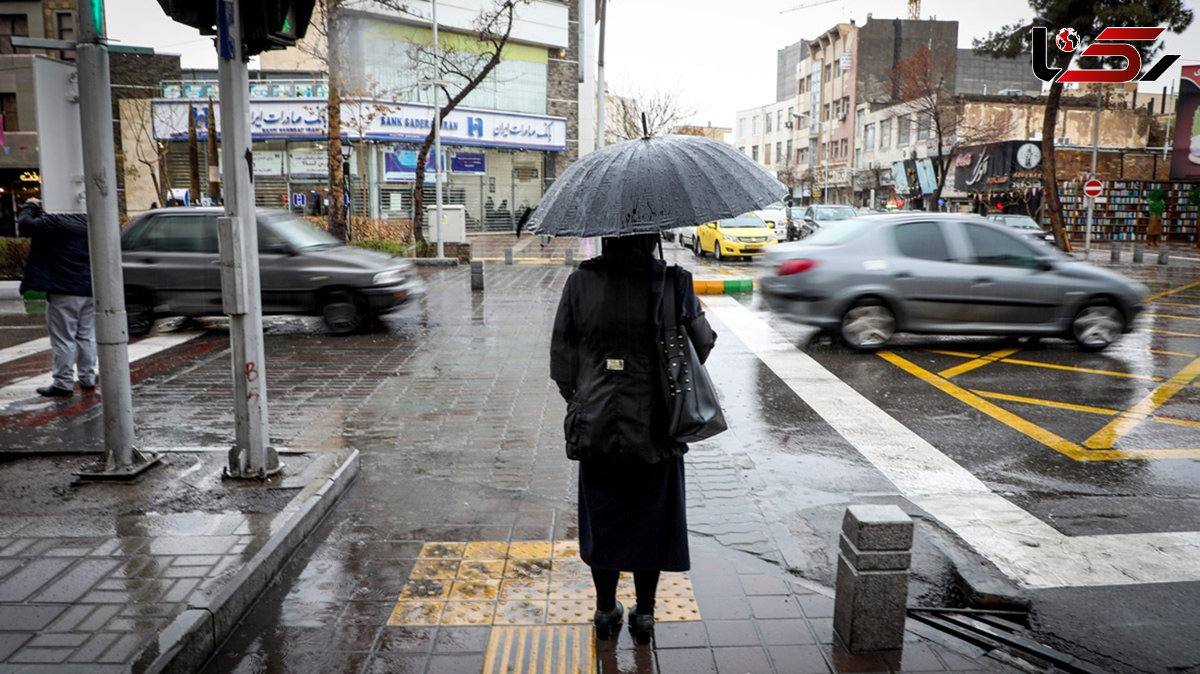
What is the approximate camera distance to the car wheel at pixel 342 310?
38.7ft

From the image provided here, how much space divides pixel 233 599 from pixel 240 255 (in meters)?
2.18

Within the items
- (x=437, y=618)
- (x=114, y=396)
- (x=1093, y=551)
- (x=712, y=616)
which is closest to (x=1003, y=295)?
(x=1093, y=551)

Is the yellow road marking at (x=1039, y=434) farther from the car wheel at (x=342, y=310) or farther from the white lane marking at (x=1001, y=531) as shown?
the car wheel at (x=342, y=310)

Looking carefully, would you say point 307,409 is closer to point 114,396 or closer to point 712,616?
point 114,396

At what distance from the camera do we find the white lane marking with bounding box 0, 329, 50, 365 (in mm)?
10391

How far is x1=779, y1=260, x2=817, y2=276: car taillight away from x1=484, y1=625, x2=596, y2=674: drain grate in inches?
308

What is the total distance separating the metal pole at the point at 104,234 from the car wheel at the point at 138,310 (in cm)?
703

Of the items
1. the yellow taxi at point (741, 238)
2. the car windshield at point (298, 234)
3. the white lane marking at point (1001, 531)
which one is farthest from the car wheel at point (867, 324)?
the yellow taxi at point (741, 238)

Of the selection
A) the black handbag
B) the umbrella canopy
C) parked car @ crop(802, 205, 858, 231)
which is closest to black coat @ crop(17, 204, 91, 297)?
the umbrella canopy

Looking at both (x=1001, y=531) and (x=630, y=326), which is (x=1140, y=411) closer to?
(x=1001, y=531)

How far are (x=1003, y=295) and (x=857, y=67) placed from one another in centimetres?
5648

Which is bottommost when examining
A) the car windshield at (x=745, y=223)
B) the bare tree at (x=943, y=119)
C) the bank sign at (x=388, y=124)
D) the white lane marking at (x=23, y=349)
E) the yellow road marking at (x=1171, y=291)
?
the white lane marking at (x=23, y=349)

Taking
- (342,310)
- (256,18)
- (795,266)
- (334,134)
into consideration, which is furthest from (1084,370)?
(334,134)

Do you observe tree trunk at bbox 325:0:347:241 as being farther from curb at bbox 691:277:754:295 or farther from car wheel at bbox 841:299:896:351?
car wheel at bbox 841:299:896:351
